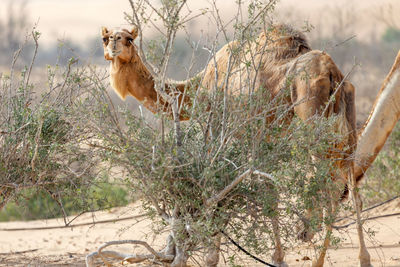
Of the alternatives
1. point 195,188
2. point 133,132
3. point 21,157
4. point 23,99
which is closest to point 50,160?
point 21,157

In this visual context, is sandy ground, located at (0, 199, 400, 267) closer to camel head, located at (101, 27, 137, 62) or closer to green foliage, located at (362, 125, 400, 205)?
green foliage, located at (362, 125, 400, 205)

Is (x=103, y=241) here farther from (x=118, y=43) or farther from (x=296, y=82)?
(x=296, y=82)

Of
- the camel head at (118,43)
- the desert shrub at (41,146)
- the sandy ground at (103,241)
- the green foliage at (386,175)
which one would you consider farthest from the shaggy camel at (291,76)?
the green foliage at (386,175)

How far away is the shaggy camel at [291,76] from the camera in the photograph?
18.3 ft

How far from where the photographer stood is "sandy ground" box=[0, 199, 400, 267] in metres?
6.36

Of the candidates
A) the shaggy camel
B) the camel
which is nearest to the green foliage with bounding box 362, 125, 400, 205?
the camel

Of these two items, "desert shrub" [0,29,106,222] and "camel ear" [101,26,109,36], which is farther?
"camel ear" [101,26,109,36]

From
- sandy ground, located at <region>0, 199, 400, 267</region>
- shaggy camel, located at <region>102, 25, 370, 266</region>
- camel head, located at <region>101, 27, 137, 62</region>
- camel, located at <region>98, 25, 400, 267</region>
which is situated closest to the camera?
shaggy camel, located at <region>102, 25, 370, 266</region>

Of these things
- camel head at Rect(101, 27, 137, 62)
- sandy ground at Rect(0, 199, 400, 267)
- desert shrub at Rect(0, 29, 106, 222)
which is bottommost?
sandy ground at Rect(0, 199, 400, 267)

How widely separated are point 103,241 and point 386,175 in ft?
14.7

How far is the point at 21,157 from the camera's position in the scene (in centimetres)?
555

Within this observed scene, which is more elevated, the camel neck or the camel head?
the camel head

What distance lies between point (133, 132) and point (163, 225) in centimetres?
89

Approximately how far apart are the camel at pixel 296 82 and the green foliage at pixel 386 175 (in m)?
2.94
